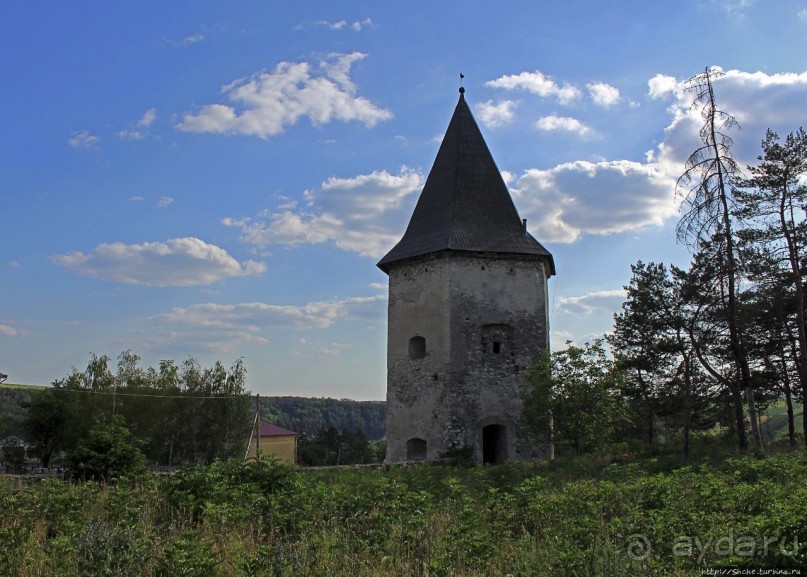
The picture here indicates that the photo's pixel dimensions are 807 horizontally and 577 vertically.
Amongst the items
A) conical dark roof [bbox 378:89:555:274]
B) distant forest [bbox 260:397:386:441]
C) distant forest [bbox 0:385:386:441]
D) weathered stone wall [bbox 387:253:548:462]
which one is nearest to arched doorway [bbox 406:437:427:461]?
weathered stone wall [bbox 387:253:548:462]

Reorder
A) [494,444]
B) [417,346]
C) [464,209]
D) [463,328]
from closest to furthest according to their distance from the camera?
[463,328] → [494,444] → [417,346] → [464,209]

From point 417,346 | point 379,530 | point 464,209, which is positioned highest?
point 464,209

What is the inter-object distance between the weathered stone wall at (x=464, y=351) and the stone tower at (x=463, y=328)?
0.03m

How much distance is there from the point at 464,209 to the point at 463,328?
13.3 feet

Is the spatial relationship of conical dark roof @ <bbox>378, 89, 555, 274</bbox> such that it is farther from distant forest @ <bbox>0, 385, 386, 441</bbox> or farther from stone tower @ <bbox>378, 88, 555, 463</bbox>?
distant forest @ <bbox>0, 385, 386, 441</bbox>

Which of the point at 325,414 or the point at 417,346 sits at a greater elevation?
the point at 417,346

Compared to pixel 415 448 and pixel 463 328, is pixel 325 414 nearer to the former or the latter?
pixel 415 448

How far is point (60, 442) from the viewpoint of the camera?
30234 mm

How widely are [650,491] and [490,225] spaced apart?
1274cm

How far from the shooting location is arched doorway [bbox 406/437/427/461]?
1867 cm

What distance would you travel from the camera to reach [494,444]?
1922 centimetres

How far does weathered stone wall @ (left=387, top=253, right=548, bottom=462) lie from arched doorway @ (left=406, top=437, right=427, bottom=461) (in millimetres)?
165

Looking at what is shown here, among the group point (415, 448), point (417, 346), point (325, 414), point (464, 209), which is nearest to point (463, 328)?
point (417, 346)

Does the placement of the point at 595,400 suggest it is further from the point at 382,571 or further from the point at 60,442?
the point at 60,442
